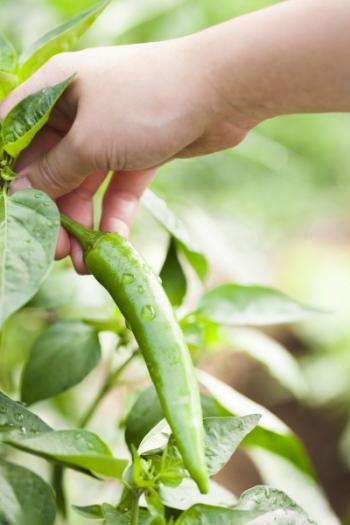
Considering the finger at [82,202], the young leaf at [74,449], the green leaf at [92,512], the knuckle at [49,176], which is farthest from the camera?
the finger at [82,202]

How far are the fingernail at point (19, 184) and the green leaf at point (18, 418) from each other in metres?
0.21

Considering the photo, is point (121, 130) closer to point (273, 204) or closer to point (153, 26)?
point (153, 26)

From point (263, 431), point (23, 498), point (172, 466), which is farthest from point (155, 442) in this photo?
point (263, 431)

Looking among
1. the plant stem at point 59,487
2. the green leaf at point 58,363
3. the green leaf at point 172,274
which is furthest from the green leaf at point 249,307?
the plant stem at point 59,487

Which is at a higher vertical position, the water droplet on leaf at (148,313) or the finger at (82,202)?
the water droplet on leaf at (148,313)

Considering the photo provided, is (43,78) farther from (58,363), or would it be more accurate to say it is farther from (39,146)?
(58,363)

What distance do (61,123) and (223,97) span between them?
0.19m

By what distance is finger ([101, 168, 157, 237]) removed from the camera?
29.1 inches

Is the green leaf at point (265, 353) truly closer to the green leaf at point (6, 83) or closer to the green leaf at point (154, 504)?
the green leaf at point (154, 504)

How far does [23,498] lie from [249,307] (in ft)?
1.08

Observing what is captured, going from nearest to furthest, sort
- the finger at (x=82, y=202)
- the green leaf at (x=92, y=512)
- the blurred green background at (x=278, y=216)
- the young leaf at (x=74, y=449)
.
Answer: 1. the young leaf at (x=74, y=449)
2. the green leaf at (x=92, y=512)
3. the finger at (x=82, y=202)
4. the blurred green background at (x=278, y=216)

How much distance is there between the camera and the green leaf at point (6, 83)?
578 mm

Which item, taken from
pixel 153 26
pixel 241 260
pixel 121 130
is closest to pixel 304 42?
pixel 121 130

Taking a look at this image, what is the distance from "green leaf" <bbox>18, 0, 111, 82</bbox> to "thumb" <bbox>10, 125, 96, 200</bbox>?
0.28ft
